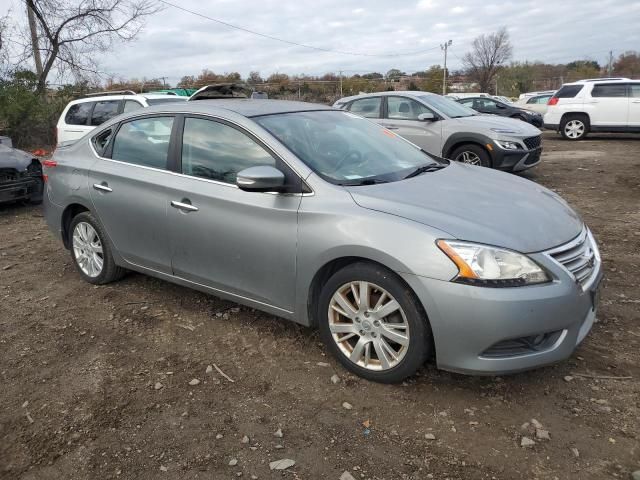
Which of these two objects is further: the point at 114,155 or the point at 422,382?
the point at 114,155

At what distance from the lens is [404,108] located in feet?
31.0

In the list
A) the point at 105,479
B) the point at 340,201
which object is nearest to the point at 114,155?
the point at 340,201

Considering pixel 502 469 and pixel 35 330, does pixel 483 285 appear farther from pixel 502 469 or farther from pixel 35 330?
pixel 35 330

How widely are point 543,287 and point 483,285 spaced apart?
32cm

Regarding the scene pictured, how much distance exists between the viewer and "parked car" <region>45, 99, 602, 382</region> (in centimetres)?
274

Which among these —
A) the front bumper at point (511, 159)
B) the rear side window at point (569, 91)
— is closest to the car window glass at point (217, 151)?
the front bumper at point (511, 159)

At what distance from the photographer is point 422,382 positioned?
123 inches

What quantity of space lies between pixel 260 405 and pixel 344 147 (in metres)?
1.85

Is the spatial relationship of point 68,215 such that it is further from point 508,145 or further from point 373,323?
point 508,145

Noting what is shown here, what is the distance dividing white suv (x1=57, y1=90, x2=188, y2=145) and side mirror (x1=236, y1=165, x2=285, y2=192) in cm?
727

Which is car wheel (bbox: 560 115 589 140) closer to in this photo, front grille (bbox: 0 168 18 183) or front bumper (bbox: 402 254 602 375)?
front grille (bbox: 0 168 18 183)

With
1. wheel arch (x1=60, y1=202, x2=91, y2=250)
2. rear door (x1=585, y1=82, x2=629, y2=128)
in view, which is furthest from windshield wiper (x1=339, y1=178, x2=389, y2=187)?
rear door (x1=585, y1=82, x2=629, y2=128)

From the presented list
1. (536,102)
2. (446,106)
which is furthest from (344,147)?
(536,102)

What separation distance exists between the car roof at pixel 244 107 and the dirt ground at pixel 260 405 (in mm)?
1548
